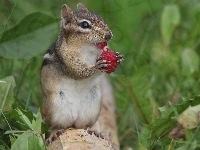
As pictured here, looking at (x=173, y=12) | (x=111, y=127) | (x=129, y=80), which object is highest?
(x=173, y=12)

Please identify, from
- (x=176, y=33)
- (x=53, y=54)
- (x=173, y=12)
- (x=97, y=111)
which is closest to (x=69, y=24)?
(x=53, y=54)

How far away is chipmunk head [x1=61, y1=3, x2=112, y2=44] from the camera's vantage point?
3951 millimetres

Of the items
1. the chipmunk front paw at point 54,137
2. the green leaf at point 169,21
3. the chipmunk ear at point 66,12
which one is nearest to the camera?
the chipmunk front paw at point 54,137

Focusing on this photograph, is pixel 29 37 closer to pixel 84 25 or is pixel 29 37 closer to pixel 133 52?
pixel 84 25

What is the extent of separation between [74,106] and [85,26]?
50 cm

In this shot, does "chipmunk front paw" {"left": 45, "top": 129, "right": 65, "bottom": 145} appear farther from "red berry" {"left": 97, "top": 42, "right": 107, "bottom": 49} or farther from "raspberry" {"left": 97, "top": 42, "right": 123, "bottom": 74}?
"red berry" {"left": 97, "top": 42, "right": 107, "bottom": 49}

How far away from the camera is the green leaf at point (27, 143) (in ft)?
11.2

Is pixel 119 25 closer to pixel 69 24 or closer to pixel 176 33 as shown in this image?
pixel 176 33

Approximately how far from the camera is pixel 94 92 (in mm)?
4117

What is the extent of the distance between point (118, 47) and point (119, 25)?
0.32 metres

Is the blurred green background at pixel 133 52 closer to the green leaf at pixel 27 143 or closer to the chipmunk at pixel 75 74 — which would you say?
the chipmunk at pixel 75 74

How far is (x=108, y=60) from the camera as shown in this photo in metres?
4.00

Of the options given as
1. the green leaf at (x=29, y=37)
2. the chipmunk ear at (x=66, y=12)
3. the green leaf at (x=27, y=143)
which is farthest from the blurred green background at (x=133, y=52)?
the green leaf at (x=27, y=143)

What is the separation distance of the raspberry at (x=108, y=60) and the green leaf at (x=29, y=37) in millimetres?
713
